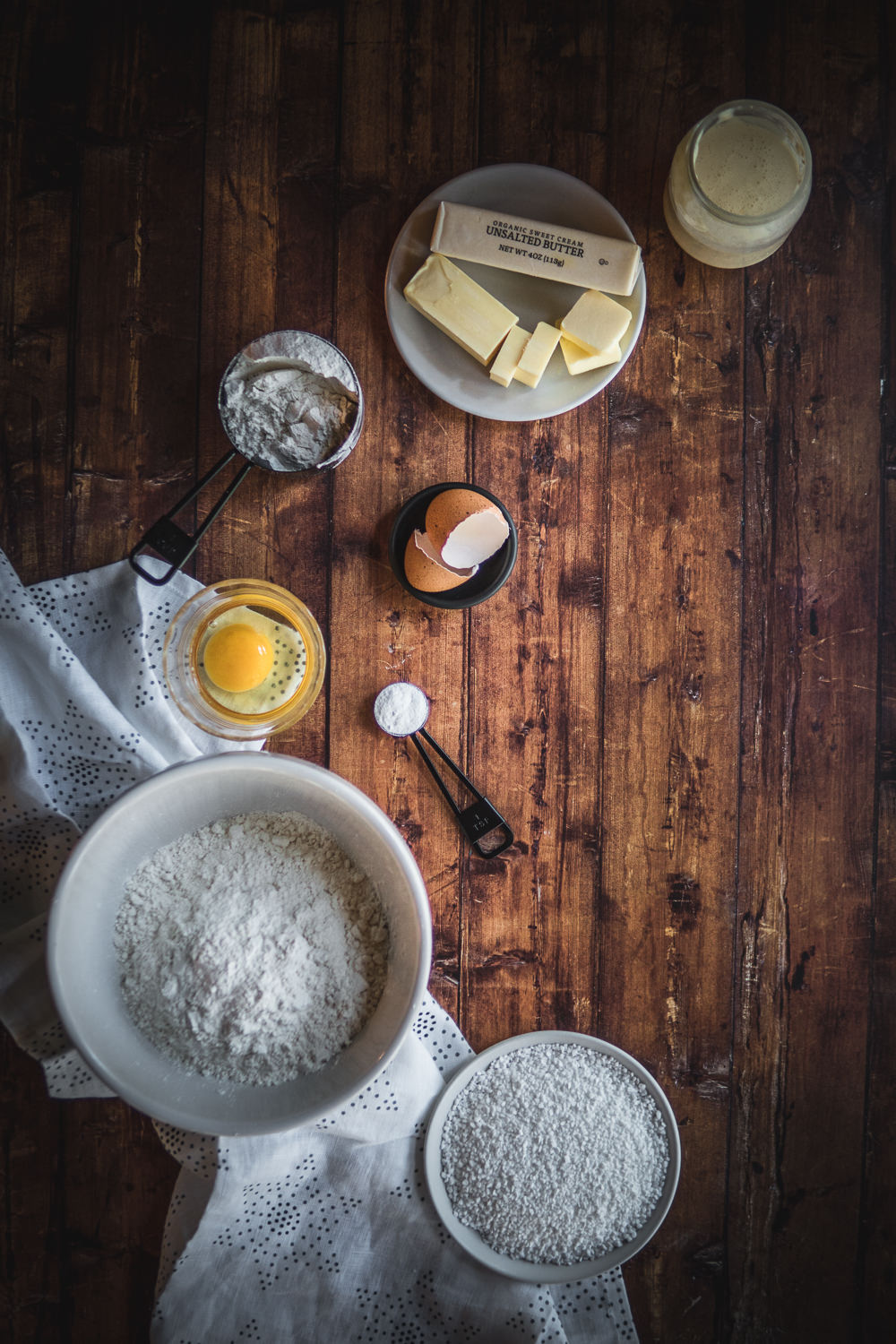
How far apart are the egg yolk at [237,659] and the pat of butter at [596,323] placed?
521 mm

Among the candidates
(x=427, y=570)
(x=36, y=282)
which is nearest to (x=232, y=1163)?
(x=427, y=570)

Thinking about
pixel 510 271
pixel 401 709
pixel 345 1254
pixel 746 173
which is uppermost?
pixel 746 173

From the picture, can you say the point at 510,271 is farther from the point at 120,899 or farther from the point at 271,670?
the point at 120,899

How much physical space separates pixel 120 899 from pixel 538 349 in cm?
79

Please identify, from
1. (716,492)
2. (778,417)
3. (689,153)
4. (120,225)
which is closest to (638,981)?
(716,492)

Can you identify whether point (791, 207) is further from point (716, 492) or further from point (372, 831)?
point (372, 831)

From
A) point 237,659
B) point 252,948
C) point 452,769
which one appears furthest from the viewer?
point 452,769

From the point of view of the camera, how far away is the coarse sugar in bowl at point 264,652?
963 millimetres

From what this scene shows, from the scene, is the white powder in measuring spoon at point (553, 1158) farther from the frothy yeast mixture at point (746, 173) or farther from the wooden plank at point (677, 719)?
the frothy yeast mixture at point (746, 173)

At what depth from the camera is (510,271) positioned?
1007 mm

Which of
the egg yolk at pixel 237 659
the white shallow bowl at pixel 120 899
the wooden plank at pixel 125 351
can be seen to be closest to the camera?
the white shallow bowl at pixel 120 899

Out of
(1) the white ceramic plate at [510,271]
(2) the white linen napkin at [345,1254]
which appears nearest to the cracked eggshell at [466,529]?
(1) the white ceramic plate at [510,271]

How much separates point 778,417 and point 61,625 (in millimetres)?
955

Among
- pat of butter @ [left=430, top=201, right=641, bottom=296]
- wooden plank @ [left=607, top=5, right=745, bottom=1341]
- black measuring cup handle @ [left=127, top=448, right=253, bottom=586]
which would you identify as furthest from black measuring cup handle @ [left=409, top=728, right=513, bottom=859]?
pat of butter @ [left=430, top=201, right=641, bottom=296]
